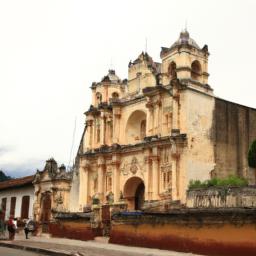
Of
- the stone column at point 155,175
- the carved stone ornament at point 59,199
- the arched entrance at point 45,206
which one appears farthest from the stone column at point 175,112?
the arched entrance at point 45,206

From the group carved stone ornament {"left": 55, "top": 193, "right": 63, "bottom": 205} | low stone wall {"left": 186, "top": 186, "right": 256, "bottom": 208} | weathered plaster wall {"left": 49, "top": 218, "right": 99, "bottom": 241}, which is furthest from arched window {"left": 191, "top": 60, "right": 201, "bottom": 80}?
carved stone ornament {"left": 55, "top": 193, "right": 63, "bottom": 205}

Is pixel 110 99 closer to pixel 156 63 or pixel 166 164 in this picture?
pixel 156 63

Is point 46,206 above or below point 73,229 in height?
above

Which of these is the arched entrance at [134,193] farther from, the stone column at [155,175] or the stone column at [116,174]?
the stone column at [155,175]

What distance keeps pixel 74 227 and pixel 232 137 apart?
1066cm

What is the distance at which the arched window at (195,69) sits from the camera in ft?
92.3

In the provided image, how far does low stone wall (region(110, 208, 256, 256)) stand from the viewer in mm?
13352

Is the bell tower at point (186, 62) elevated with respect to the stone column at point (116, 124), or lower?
elevated

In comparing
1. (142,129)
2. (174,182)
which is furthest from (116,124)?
(174,182)

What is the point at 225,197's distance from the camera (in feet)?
73.7

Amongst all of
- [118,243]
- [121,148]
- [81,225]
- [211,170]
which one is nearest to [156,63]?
[121,148]

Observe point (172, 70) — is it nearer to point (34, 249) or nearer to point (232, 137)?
point (232, 137)

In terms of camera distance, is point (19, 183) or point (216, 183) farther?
point (19, 183)

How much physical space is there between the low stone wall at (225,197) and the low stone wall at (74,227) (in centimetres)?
521
